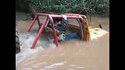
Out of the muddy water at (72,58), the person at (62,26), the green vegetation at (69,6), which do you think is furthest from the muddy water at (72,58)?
the green vegetation at (69,6)

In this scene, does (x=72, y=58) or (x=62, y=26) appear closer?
(x=72, y=58)

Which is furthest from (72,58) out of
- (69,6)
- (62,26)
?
(69,6)

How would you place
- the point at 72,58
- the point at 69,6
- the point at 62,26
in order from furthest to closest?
the point at 69,6
the point at 62,26
the point at 72,58

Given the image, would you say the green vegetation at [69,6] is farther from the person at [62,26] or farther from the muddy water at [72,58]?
the muddy water at [72,58]

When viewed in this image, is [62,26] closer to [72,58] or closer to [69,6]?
[72,58]

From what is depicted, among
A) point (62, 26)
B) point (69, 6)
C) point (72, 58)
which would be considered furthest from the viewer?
point (69, 6)

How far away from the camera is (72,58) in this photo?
3990mm

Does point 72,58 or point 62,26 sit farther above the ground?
point 62,26

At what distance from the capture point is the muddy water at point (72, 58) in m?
3.57

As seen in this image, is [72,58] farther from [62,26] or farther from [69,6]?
[69,6]

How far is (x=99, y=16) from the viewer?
7730 mm

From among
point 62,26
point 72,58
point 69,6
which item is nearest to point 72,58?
point 72,58
